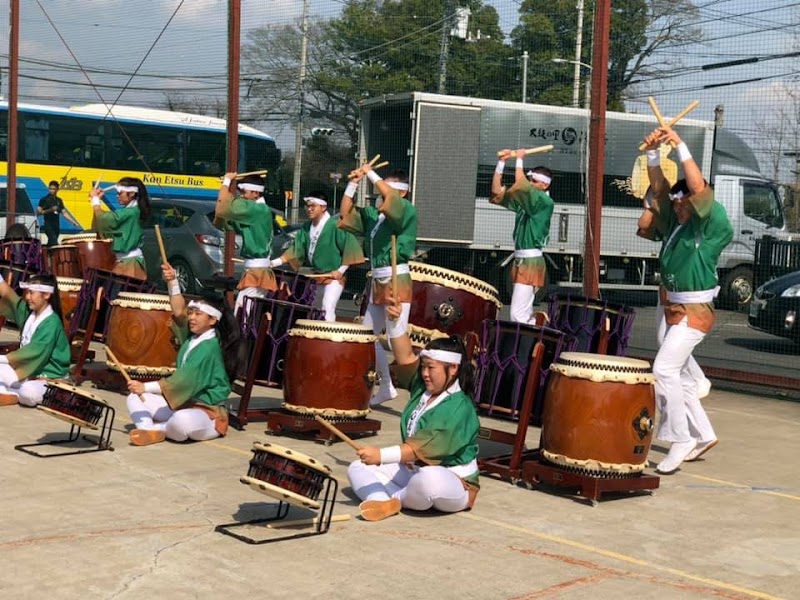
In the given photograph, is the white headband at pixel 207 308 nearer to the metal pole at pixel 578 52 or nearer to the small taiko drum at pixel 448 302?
the small taiko drum at pixel 448 302

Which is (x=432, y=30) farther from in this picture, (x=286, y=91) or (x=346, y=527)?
(x=346, y=527)

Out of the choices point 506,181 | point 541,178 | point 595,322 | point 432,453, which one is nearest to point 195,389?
point 432,453

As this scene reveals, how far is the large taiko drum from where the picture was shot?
6.35 metres

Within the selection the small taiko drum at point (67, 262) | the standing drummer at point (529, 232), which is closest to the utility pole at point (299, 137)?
the small taiko drum at point (67, 262)

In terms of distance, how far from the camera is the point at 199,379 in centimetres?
743

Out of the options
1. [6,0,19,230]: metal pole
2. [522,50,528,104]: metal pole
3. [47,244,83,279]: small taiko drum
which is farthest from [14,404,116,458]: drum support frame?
[6,0,19,230]: metal pole

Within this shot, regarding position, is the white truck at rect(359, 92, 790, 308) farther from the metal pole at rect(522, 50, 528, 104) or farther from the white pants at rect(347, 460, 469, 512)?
the white pants at rect(347, 460, 469, 512)

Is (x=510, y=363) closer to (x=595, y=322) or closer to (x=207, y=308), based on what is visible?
(x=595, y=322)

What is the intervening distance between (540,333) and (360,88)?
14.8 metres

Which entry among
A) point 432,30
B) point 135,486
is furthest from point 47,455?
point 432,30

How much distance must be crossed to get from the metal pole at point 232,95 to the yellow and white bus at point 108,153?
9.38 metres

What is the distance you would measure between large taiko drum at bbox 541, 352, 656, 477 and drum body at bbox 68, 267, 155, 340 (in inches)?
184

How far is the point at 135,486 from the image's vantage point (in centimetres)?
640

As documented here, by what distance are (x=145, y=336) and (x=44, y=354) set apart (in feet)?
2.66
